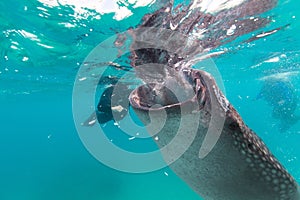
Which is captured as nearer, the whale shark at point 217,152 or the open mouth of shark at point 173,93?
the whale shark at point 217,152

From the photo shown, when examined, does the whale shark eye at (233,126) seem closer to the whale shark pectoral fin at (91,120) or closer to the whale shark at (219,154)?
the whale shark at (219,154)

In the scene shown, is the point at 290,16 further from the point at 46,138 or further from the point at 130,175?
the point at 46,138

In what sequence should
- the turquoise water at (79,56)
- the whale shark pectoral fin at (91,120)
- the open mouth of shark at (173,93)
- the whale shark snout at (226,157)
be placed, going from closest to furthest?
the whale shark snout at (226,157)
the open mouth of shark at (173,93)
the turquoise water at (79,56)
the whale shark pectoral fin at (91,120)

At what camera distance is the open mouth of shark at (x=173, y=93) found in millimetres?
2641

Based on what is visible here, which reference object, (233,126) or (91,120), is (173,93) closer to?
(233,126)

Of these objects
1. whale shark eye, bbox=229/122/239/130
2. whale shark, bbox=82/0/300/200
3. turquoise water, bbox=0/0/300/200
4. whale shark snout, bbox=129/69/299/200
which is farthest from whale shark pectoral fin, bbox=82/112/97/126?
whale shark eye, bbox=229/122/239/130

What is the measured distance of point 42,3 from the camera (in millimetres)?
7633

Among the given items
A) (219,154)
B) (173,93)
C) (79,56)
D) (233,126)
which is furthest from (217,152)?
(79,56)

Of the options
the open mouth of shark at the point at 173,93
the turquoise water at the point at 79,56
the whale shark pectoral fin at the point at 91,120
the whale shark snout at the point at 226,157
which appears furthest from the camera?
the whale shark pectoral fin at the point at 91,120

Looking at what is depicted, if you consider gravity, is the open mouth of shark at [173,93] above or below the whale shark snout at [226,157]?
above

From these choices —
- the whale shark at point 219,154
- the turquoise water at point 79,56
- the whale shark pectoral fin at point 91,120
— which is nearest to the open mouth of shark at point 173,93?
the whale shark at point 219,154

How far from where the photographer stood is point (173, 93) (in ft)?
15.6

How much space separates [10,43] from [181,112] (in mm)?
11118

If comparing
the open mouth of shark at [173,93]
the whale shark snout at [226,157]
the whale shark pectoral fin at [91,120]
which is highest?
the whale shark pectoral fin at [91,120]
